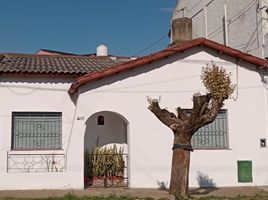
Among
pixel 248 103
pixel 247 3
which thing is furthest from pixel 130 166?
pixel 247 3

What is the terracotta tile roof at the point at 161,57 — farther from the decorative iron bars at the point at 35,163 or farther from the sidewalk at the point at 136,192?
the sidewalk at the point at 136,192

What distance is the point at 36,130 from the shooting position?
563 inches

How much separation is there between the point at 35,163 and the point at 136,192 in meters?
3.41

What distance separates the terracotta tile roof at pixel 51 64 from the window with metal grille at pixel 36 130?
4.56ft

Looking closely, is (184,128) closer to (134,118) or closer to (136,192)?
(136,192)

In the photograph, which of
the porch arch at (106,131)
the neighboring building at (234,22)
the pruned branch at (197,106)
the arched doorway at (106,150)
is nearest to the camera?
the pruned branch at (197,106)

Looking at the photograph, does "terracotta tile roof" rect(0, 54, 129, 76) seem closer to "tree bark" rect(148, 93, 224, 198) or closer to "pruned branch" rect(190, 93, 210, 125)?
"tree bark" rect(148, 93, 224, 198)

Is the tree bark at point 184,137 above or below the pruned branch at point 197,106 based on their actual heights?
below

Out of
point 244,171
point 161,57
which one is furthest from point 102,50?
point 244,171

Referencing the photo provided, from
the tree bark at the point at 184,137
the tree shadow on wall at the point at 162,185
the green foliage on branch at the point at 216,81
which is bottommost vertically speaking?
the tree shadow on wall at the point at 162,185

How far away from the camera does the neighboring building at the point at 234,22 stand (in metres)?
17.4

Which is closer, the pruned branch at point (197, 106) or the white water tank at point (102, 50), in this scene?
the pruned branch at point (197, 106)

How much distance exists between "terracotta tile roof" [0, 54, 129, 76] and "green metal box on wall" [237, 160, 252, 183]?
5649mm

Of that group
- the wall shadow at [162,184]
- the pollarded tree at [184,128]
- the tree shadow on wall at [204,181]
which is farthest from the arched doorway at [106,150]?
the pollarded tree at [184,128]
